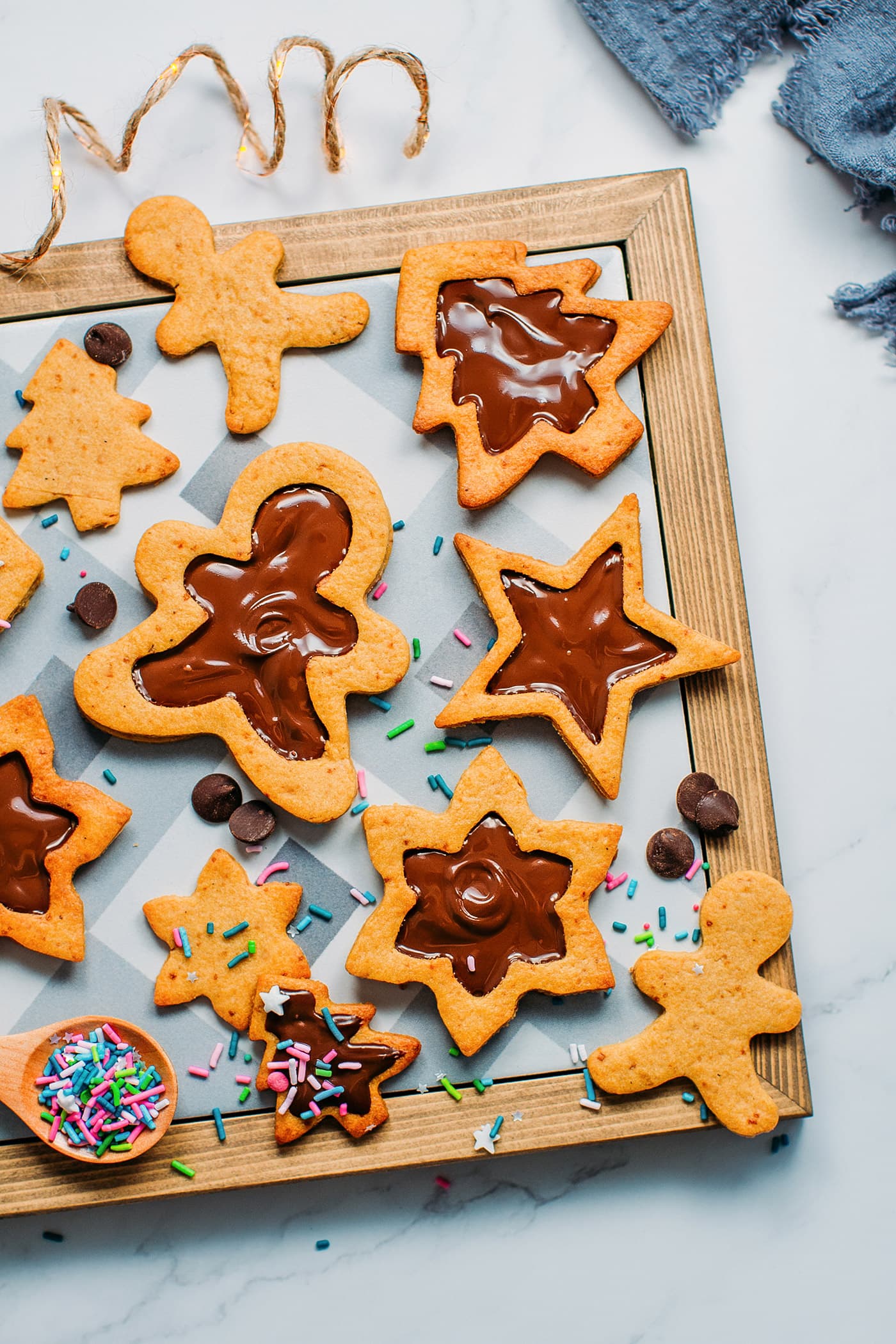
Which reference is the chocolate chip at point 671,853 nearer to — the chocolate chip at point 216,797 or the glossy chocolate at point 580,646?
the glossy chocolate at point 580,646

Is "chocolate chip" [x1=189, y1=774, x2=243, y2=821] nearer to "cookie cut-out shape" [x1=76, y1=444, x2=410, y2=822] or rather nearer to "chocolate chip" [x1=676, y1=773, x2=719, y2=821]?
"cookie cut-out shape" [x1=76, y1=444, x2=410, y2=822]

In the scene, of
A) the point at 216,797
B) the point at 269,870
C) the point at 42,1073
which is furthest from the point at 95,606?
the point at 42,1073

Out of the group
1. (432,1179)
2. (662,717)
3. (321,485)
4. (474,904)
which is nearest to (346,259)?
(321,485)

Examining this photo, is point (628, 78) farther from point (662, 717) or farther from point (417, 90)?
point (662, 717)

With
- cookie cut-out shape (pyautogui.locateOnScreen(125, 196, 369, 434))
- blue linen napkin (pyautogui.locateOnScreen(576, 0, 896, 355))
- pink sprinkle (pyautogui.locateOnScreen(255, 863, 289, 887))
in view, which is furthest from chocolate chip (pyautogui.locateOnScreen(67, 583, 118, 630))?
blue linen napkin (pyautogui.locateOnScreen(576, 0, 896, 355))

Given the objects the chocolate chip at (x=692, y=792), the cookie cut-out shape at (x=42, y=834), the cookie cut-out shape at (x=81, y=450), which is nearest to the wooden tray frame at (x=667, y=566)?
the chocolate chip at (x=692, y=792)

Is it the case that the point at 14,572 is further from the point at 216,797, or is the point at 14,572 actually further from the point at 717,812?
the point at 717,812
